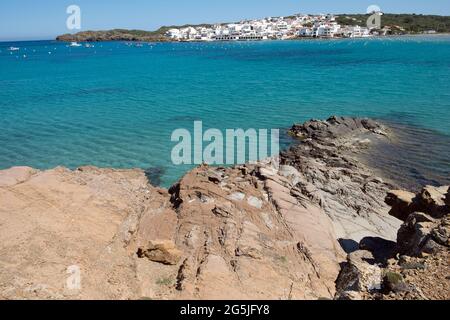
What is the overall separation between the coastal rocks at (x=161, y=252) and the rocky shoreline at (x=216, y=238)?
32 mm

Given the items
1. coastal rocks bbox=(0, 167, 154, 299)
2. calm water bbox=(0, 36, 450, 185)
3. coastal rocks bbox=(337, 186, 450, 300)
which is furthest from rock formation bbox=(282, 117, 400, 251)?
coastal rocks bbox=(0, 167, 154, 299)

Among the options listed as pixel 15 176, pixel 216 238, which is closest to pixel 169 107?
pixel 15 176

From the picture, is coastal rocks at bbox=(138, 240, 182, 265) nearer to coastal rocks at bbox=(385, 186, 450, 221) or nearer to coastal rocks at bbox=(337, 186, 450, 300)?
coastal rocks at bbox=(337, 186, 450, 300)

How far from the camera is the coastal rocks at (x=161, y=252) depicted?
36.9 feet

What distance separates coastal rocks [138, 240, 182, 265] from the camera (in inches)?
443

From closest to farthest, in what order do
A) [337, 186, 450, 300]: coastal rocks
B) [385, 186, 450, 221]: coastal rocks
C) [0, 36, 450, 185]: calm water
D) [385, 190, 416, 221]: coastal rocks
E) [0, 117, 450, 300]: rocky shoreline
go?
1. [337, 186, 450, 300]: coastal rocks
2. [0, 117, 450, 300]: rocky shoreline
3. [385, 186, 450, 221]: coastal rocks
4. [385, 190, 416, 221]: coastal rocks
5. [0, 36, 450, 185]: calm water

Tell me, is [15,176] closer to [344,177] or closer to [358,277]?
[358,277]

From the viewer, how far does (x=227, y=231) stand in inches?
493

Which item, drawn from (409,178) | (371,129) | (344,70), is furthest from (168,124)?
(344,70)

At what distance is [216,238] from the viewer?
12289mm

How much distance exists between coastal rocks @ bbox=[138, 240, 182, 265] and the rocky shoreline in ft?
0.10

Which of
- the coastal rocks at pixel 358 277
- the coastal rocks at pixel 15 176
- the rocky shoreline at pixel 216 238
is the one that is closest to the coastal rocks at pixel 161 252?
the rocky shoreline at pixel 216 238

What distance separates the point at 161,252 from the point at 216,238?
187 cm

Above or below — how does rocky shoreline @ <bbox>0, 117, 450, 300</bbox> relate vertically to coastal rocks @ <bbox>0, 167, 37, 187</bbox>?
below
